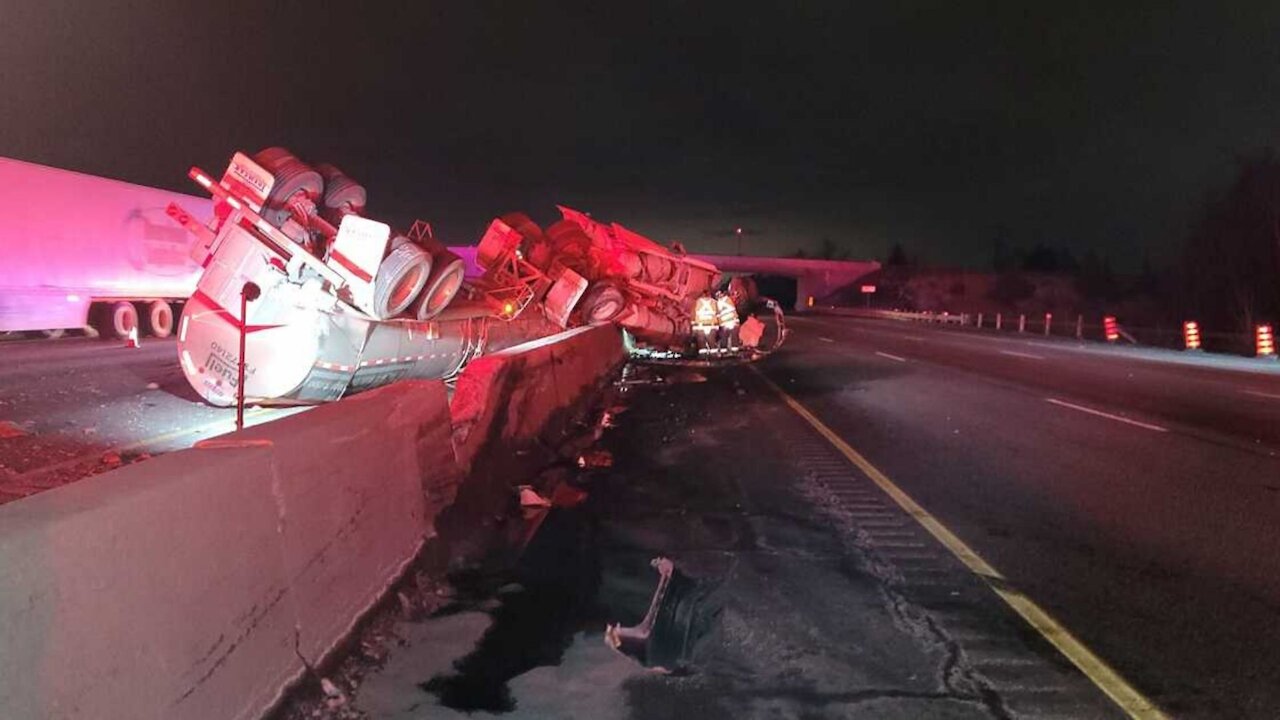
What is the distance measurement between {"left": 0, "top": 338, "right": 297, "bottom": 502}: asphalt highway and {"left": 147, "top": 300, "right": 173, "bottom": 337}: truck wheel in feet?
28.0

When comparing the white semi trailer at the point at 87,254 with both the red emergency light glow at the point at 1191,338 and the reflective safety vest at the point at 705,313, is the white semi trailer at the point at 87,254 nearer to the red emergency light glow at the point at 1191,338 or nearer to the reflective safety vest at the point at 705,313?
the reflective safety vest at the point at 705,313

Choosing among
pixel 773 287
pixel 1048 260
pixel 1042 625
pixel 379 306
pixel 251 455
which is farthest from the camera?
pixel 773 287

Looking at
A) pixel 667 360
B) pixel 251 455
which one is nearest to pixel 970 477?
pixel 251 455

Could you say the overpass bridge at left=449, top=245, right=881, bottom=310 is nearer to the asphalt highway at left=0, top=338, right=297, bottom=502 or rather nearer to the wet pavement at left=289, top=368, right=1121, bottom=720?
the asphalt highway at left=0, top=338, right=297, bottom=502

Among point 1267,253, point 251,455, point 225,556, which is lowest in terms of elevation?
point 225,556

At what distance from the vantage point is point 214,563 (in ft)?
12.9

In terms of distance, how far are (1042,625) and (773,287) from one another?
14264cm

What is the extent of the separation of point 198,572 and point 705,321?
25.6 meters

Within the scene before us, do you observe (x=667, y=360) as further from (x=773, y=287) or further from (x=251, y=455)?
(x=773, y=287)

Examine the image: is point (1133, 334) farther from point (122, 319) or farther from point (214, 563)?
point (214, 563)

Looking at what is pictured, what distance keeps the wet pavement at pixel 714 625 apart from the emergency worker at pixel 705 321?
19.2 m

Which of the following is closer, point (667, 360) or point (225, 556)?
point (225, 556)

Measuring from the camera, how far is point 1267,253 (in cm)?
4722

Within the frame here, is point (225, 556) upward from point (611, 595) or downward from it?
upward
